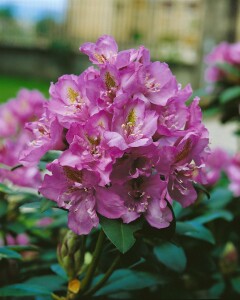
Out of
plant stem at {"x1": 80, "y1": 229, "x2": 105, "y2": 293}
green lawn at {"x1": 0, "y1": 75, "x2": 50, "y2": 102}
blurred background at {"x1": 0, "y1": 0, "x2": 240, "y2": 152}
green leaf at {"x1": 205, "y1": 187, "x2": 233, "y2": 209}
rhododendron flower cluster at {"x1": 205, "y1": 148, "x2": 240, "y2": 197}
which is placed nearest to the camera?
plant stem at {"x1": 80, "y1": 229, "x2": 105, "y2": 293}

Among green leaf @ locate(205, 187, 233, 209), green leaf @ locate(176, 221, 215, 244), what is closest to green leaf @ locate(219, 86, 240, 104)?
green leaf @ locate(205, 187, 233, 209)

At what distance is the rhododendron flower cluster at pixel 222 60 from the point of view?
7.55ft

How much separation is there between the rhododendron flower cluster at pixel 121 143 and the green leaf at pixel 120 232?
0.4 inches

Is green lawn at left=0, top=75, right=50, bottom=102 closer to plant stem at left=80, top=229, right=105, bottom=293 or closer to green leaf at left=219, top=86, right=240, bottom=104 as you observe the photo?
green leaf at left=219, top=86, right=240, bottom=104

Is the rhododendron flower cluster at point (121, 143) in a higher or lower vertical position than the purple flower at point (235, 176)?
higher

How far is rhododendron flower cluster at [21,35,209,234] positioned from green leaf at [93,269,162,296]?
25 centimetres

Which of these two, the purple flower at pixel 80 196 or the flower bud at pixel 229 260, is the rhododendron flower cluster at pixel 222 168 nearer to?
the flower bud at pixel 229 260

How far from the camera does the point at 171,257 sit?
4.39 feet

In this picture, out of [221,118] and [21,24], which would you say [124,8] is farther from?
[221,118]

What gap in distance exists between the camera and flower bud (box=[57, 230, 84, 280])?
1201 mm

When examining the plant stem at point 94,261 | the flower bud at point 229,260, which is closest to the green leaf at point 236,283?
the flower bud at point 229,260

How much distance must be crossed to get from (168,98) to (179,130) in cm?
6

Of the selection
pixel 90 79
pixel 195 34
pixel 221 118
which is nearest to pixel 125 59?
pixel 90 79

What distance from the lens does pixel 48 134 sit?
3.57 ft
